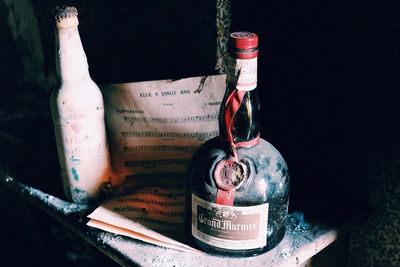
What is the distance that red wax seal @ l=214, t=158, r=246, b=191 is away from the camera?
24.8 inches

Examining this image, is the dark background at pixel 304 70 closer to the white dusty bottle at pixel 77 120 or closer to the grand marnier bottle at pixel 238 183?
the white dusty bottle at pixel 77 120

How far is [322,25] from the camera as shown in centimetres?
72

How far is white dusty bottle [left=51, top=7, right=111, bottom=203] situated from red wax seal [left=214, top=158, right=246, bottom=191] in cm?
26

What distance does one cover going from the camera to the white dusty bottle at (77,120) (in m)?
0.71

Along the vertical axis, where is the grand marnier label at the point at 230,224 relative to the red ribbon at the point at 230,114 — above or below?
below

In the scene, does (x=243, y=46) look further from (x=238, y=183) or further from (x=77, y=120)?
(x=77, y=120)

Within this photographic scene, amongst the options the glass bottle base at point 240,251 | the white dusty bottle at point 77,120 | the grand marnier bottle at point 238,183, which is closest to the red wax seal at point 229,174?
the grand marnier bottle at point 238,183

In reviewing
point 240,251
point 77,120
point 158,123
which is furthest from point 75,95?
point 240,251

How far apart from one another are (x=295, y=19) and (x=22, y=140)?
2.47 ft

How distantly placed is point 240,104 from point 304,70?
208mm

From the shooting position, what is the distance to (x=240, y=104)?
628mm

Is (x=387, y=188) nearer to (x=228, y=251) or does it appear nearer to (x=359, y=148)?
(x=359, y=148)

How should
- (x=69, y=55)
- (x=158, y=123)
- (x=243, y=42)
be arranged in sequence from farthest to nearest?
(x=158, y=123), (x=69, y=55), (x=243, y=42)

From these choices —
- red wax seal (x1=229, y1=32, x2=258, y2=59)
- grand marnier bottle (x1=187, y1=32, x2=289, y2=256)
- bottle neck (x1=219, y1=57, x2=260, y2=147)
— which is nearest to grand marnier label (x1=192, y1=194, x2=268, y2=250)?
grand marnier bottle (x1=187, y1=32, x2=289, y2=256)
